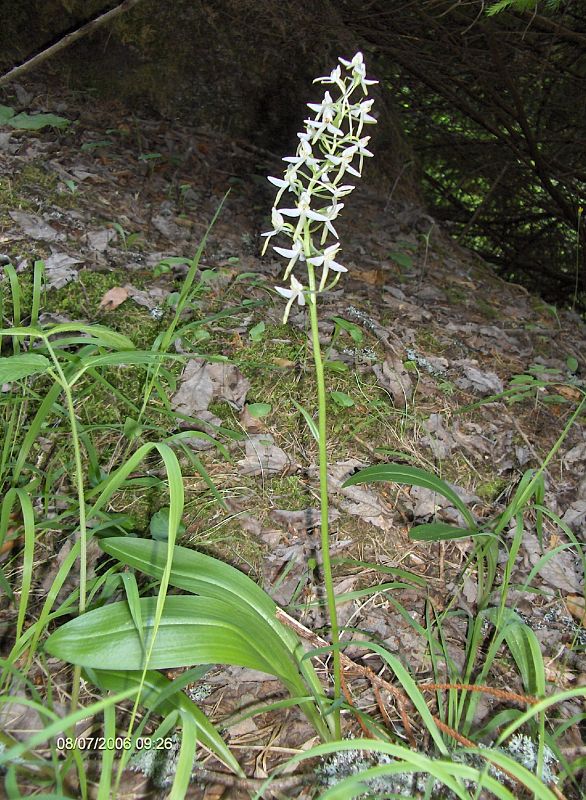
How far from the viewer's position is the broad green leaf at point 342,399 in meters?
2.32

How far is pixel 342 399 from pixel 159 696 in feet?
→ 4.44

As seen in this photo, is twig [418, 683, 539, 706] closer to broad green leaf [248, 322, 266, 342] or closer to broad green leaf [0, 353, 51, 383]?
broad green leaf [0, 353, 51, 383]

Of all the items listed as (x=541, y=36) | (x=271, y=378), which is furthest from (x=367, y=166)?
(x=271, y=378)

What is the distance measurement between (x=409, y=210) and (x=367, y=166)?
0.48m

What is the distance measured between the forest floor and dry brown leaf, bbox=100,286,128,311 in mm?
12

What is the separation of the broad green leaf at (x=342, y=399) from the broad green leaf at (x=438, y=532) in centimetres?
72

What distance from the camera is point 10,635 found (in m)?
1.50

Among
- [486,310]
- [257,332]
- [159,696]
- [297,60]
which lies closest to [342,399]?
[257,332]

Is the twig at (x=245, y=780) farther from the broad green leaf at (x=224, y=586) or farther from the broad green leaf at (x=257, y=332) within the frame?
the broad green leaf at (x=257, y=332)

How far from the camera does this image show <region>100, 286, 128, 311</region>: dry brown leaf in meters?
2.56

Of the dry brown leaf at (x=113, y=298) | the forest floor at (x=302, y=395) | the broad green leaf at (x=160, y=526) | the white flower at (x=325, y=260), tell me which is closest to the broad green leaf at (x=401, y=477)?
the forest floor at (x=302, y=395)

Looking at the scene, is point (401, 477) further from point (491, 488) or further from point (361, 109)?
point (361, 109)

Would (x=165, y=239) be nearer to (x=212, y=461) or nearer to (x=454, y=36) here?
(x=212, y=461)
